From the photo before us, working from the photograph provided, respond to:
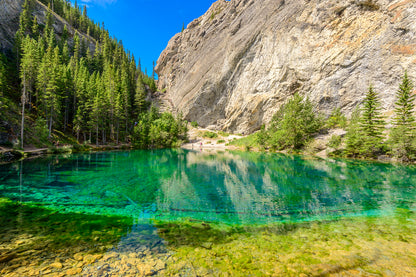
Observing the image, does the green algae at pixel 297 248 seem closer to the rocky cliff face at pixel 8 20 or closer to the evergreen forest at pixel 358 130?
the evergreen forest at pixel 358 130

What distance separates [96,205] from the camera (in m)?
8.77

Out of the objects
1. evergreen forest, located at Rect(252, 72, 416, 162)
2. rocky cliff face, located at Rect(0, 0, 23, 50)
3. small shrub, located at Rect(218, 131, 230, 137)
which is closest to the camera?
evergreen forest, located at Rect(252, 72, 416, 162)

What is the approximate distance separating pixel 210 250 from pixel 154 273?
5.41 ft

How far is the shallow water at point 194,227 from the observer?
4.38 m

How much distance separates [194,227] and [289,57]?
51.9 metres

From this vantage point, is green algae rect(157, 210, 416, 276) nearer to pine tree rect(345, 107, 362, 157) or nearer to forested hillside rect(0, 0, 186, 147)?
pine tree rect(345, 107, 362, 157)

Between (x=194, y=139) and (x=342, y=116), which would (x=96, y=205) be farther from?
(x=194, y=139)

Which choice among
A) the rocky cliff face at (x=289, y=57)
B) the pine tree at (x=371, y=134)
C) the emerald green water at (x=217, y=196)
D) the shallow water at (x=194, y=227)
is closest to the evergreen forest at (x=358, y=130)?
the pine tree at (x=371, y=134)

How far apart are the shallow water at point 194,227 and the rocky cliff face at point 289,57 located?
109 feet

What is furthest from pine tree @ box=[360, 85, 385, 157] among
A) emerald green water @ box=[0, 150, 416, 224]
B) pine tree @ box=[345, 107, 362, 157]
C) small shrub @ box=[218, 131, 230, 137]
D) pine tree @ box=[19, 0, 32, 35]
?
pine tree @ box=[19, 0, 32, 35]

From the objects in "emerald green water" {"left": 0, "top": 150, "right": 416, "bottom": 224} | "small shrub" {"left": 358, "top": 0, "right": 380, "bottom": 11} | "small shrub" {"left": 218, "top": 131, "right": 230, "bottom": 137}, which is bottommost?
"emerald green water" {"left": 0, "top": 150, "right": 416, "bottom": 224}

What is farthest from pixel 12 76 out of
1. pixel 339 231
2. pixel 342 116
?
Result: pixel 342 116

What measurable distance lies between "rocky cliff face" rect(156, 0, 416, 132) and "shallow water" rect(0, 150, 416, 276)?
109 ft

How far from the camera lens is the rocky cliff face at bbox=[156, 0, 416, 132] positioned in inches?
1312
